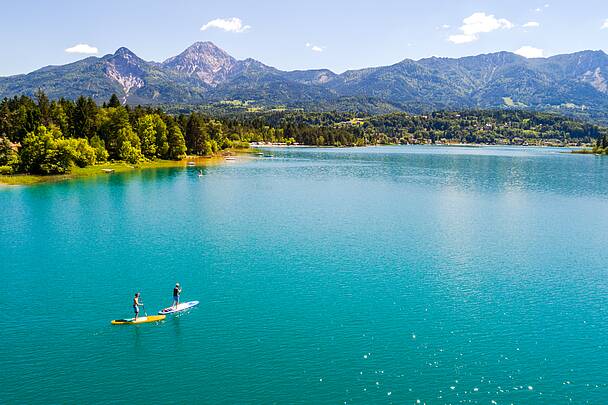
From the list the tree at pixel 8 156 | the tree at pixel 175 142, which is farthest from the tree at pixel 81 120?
the tree at pixel 175 142

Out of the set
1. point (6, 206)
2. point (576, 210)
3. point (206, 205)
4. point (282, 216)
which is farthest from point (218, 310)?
point (576, 210)

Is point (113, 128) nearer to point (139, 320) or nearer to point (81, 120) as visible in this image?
point (81, 120)

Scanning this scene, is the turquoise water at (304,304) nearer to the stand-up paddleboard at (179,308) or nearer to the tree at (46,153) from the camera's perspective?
the stand-up paddleboard at (179,308)

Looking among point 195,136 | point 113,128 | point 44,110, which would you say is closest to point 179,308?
point 44,110

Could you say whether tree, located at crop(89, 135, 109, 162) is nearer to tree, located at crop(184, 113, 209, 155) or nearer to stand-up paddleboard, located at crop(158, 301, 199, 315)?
tree, located at crop(184, 113, 209, 155)

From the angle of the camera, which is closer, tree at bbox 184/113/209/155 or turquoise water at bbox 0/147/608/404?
turquoise water at bbox 0/147/608/404

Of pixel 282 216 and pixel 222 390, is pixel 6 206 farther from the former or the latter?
pixel 222 390

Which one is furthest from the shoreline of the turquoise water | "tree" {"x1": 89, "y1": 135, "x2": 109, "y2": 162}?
the turquoise water
